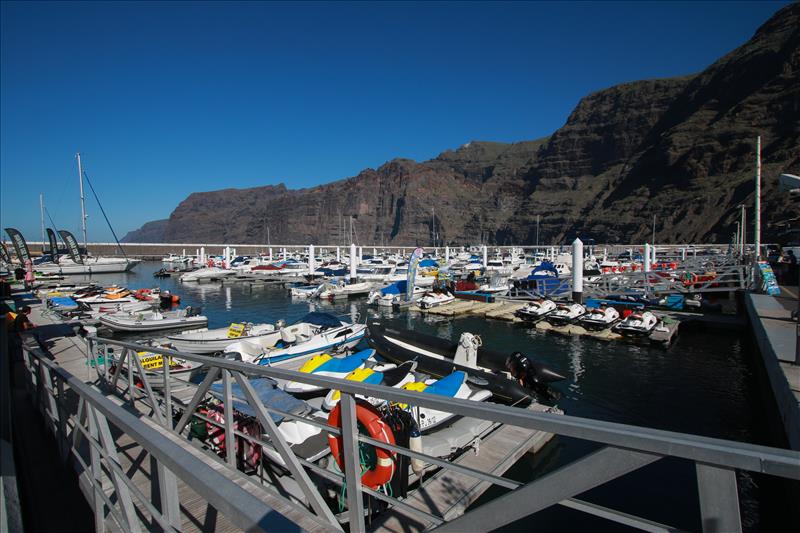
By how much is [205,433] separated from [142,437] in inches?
261

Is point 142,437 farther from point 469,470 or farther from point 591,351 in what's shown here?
point 591,351

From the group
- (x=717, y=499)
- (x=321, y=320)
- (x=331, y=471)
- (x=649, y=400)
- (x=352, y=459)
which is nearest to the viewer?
(x=717, y=499)

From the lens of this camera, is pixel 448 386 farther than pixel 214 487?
Yes

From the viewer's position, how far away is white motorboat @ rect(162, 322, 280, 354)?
65.4 feet

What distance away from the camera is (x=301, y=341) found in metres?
18.3

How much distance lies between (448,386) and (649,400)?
8.38 m

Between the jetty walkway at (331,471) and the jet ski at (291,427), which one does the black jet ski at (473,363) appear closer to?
the jet ski at (291,427)

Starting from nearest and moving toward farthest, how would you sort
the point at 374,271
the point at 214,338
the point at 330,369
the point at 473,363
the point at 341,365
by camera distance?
the point at 330,369
the point at 341,365
the point at 473,363
the point at 214,338
the point at 374,271

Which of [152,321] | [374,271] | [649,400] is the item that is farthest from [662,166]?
[152,321]

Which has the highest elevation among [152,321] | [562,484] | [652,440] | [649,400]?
[652,440]

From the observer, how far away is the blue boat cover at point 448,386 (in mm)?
11430

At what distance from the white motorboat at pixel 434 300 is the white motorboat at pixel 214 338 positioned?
15.7m

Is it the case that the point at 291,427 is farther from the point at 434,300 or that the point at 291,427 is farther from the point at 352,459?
the point at 434,300

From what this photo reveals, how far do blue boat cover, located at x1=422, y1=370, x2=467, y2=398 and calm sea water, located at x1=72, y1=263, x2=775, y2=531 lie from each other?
2.43 meters
